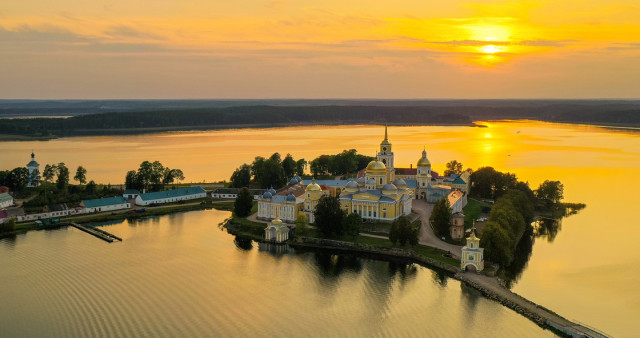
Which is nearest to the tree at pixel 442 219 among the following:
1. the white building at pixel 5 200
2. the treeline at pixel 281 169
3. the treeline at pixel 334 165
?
the treeline at pixel 281 169

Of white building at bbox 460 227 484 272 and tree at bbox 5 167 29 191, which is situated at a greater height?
tree at bbox 5 167 29 191

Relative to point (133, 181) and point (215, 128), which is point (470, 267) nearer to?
point (133, 181)

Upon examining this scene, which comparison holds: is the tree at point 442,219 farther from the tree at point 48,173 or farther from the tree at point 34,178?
the tree at point 48,173

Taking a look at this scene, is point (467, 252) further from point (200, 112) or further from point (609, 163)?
point (200, 112)

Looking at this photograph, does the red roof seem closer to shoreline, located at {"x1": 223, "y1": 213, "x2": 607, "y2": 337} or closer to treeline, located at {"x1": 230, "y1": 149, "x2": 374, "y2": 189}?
treeline, located at {"x1": 230, "y1": 149, "x2": 374, "y2": 189}

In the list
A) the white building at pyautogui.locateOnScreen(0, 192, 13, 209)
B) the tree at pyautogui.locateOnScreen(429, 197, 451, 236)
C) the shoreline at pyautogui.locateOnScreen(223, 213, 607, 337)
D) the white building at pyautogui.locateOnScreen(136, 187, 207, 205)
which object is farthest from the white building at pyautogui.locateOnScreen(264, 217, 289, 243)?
the white building at pyautogui.locateOnScreen(0, 192, 13, 209)

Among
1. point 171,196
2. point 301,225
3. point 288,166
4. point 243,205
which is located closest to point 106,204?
point 171,196
